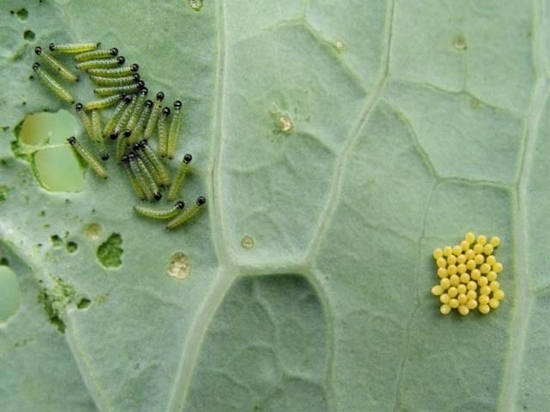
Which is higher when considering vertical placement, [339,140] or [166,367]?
[339,140]

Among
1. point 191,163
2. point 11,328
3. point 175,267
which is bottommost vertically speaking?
point 11,328

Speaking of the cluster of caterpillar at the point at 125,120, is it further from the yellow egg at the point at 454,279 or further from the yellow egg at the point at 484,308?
the yellow egg at the point at 484,308

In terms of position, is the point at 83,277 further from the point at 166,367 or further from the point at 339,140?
the point at 339,140

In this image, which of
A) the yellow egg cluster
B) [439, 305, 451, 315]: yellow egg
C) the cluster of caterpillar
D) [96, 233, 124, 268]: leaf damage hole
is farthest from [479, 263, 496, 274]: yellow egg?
[96, 233, 124, 268]: leaf damage hole

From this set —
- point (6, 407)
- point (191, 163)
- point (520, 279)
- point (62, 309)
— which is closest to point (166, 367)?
point (62, 309)

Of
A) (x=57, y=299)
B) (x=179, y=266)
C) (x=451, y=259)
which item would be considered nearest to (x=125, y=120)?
(x=179, y=266)

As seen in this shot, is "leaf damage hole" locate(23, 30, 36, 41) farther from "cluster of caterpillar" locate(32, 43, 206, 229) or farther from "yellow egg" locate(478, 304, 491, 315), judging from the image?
"yellow egg" locate(478, 304, 491, 315)
